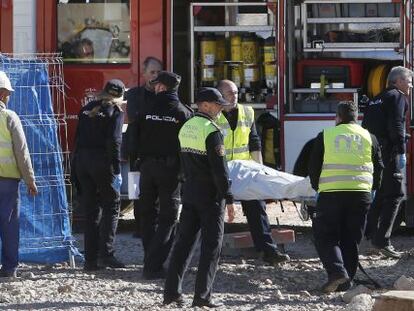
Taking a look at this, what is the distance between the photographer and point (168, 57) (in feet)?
39.0

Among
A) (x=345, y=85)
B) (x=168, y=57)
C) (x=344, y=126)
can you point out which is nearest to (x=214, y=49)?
(x=168, y=57)

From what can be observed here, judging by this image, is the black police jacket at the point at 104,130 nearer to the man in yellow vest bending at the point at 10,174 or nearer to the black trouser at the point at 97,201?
the black trouser at the point at 97,201

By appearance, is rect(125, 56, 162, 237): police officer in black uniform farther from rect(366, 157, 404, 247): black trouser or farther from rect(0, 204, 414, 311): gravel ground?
rect(366, 157, 404, 247): black trouser

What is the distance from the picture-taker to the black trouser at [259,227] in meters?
10.0

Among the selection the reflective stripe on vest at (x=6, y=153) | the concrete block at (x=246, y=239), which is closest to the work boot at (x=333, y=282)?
the concrete block at (x=246, y=239)

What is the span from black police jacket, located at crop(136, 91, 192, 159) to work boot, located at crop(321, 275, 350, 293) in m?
1.67

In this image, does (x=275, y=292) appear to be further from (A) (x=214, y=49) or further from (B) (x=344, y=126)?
(A) (x=214, y=49)

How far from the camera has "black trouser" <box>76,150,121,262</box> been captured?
32.1 feet

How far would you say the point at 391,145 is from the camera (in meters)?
10.5

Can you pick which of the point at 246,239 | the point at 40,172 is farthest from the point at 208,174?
the point at 40,172

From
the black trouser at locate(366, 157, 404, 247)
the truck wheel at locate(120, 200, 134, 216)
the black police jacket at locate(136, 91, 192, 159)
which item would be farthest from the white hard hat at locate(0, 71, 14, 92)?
the black trouser at locate(366, 157, 404, 247)

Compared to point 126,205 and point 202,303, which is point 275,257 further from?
point 126,205

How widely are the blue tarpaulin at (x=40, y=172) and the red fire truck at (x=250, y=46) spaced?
5.52ft

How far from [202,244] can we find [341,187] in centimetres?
136
